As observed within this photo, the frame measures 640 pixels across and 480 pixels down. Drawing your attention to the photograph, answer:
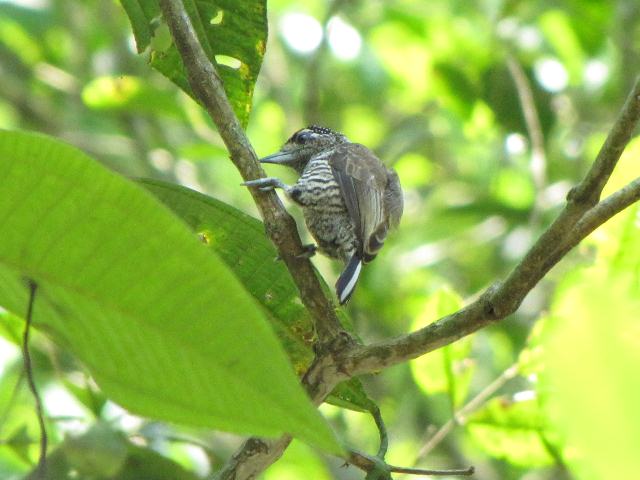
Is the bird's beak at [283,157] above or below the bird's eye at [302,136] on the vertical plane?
below

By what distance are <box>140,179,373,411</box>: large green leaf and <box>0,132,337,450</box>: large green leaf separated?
0.58 m

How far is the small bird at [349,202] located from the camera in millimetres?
3434

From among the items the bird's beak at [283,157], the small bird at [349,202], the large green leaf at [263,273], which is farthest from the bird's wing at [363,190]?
the large green leaf at [263,273]

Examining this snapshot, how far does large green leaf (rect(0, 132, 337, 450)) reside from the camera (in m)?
1.11

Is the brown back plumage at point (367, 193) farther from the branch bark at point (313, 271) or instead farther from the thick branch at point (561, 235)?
the thick branch at point (561, 235)

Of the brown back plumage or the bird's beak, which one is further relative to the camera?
the bird's beak

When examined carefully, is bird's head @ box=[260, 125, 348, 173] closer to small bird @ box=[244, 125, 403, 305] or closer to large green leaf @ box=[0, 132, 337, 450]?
small bird @ box=[244, 125, 403, 305]

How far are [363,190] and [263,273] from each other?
6.05 ft

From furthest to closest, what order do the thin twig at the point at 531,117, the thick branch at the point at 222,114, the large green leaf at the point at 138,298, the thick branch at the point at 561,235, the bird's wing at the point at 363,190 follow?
the thin twig at the point at 531,117
the bird's wing at the point at 363,190
the thick branch at the point at 222,114
the thick branch at the point at 561,235
the large green leaf at the point at 138,298

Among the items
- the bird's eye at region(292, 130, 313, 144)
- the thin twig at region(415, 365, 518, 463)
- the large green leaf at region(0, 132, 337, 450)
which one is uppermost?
the bird's eye at region(292, 130, 313, 144)

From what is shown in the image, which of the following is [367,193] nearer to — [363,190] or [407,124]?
[363,190]

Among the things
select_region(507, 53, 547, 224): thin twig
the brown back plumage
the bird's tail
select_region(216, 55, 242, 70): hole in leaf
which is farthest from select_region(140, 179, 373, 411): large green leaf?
select_region(507, 53, 547, 224): thin twig

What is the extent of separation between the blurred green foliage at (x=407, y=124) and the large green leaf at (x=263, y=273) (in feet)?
3.82

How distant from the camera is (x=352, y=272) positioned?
3.15m
